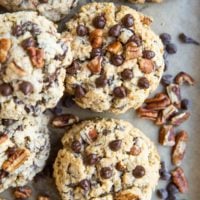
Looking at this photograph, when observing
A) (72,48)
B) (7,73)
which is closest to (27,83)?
(7,73)

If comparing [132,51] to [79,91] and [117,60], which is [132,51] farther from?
[79,91]

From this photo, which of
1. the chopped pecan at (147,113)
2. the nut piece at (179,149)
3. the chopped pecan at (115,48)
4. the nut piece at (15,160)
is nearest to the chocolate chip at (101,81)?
the chopped pecan at (115,48)

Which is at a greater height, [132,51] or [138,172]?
[132,51]

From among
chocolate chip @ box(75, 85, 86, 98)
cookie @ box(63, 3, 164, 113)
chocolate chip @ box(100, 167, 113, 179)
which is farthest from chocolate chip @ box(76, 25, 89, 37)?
chocolate chip @ box(100, 167, 113, 179)

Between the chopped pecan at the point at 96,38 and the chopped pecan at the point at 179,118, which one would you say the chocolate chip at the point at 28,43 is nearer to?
the chopped pecan at the point at 96,38

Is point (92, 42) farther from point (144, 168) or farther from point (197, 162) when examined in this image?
point (197, 162)

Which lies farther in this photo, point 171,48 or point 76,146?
point 171,48

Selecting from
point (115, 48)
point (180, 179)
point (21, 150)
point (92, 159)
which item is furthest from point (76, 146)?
point (180, 179)
